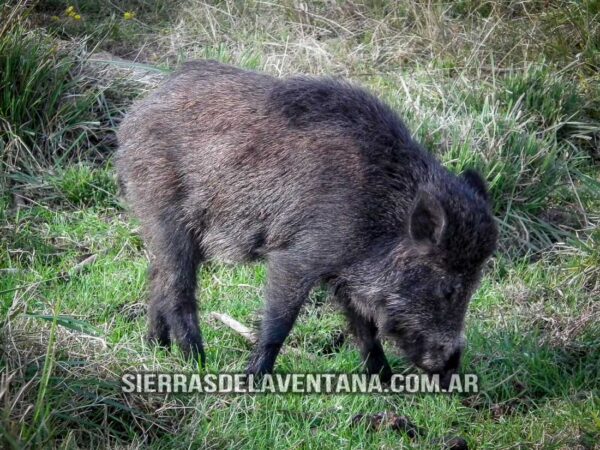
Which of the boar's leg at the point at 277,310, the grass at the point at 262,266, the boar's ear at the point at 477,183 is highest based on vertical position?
the boar's ear at the point at 477,183

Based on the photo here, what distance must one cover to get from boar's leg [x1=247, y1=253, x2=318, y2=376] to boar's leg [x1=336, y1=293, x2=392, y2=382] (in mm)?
394

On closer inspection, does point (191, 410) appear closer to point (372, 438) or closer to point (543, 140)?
point (372, 438)

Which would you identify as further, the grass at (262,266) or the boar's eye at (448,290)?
the boar's eye at (448,290)

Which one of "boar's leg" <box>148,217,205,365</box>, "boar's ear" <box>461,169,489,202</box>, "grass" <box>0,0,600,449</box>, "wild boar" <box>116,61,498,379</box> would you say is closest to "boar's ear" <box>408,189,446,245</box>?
"wild boar" <box>116,61,498,379</box>

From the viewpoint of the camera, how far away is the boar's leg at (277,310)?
5062mm

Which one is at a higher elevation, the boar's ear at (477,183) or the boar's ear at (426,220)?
the boar's ear at (426,220)

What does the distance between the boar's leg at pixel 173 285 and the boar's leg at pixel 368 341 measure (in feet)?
2.86

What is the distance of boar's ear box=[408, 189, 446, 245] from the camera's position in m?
4.89

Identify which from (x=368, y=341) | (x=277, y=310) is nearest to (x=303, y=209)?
(x=277, y=310)

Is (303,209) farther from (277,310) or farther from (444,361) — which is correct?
(444,361)

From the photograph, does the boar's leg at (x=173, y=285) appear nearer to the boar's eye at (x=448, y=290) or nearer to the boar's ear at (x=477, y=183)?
the boar's eye at (x=448, y=290)

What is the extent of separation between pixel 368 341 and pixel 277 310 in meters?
0.62

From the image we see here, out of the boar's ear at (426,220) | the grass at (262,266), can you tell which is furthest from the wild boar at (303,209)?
the grass at (262,266)

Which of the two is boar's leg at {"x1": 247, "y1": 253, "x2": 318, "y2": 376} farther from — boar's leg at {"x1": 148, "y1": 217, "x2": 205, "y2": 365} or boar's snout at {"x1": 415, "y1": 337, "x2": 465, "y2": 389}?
boar's snout at {"x1": 415, "y1": 337, "x2": 465, "y2": 389}
